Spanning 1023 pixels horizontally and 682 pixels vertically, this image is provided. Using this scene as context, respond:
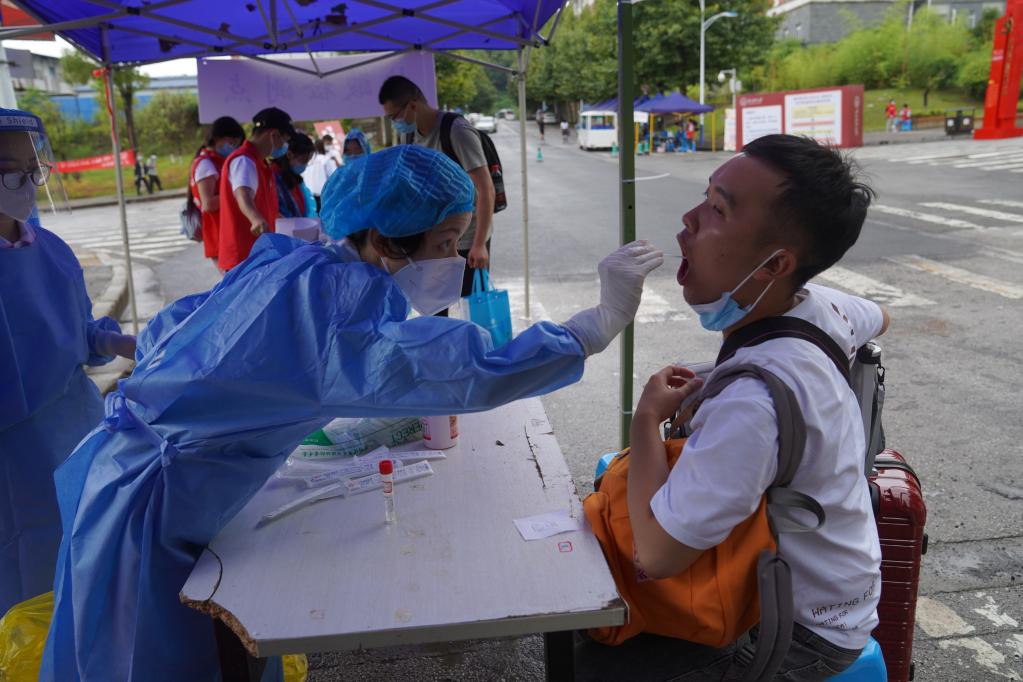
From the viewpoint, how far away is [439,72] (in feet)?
70.9

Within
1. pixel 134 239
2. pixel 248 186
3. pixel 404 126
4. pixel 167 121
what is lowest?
pixel 134 239

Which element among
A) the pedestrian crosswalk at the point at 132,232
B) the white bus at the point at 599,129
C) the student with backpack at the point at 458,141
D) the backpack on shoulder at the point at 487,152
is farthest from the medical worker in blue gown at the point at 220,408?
the white bus at the point at 599,129

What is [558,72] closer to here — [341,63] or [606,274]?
[341,63]

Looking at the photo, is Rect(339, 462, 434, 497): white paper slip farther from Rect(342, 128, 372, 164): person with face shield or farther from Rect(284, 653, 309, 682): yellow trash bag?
Rect(342, 128, 372, 164): person with face shield

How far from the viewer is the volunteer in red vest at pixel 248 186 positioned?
509 centimetres

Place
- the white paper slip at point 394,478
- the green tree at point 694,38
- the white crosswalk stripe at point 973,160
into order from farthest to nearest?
the green tree at point 694,38 → the white crosswalk stripe at point 973,160 → the white paper slip at point 394,478

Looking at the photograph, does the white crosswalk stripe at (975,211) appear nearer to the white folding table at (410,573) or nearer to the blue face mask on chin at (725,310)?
the blue face mask on chin at (725,310)

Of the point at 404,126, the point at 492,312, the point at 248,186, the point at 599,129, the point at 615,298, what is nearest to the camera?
the point at 615,298

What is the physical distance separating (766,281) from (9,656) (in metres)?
1.96

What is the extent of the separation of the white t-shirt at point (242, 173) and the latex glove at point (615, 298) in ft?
12.9

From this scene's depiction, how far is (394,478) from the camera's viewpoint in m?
1.78

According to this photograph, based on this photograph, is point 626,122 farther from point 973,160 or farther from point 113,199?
point 113,199

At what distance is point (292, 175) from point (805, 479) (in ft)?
18.7

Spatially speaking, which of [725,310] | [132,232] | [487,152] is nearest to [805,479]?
[725,310]
